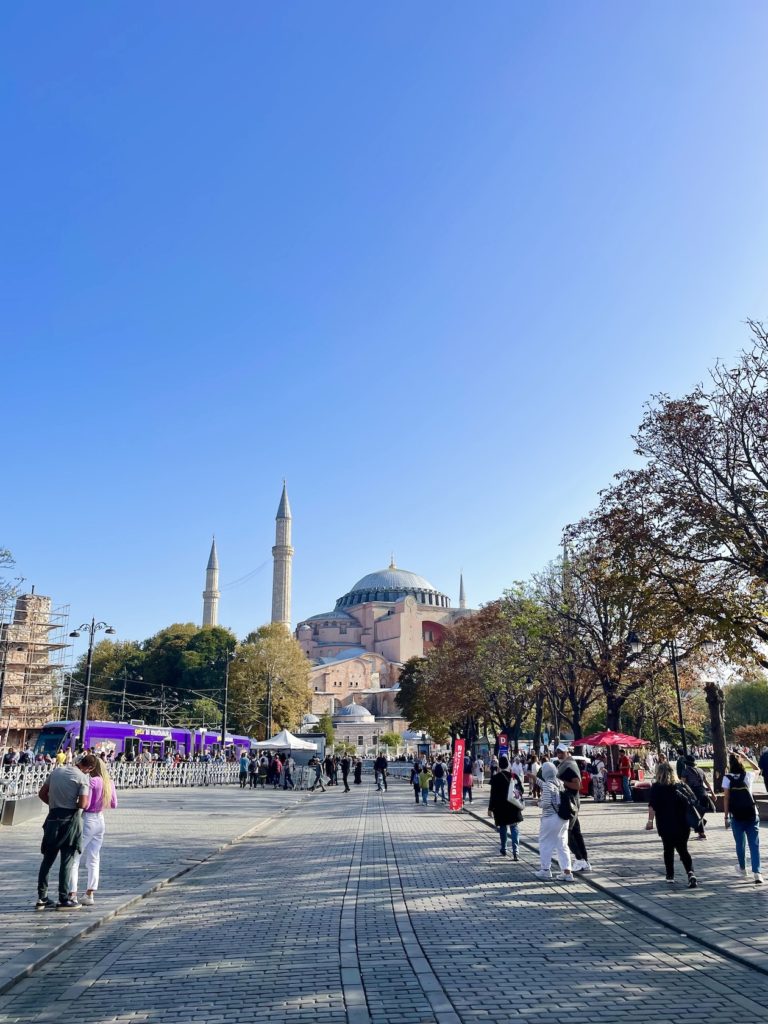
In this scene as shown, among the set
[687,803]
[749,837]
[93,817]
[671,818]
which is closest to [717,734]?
[749,837]

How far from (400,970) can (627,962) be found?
5.84 ft

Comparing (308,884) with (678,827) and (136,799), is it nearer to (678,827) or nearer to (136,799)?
(678,827)

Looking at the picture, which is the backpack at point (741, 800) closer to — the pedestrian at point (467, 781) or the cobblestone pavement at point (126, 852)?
the cobblestone pavement at point (126, 852)

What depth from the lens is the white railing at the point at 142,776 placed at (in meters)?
21.8

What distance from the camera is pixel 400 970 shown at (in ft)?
19.1

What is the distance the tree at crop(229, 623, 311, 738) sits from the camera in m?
61.5

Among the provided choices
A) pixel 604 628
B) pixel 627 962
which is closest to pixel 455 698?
pixel 604 628

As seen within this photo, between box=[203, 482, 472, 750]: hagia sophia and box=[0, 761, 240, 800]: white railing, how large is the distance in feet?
179

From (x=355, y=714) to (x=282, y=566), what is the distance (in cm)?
2166

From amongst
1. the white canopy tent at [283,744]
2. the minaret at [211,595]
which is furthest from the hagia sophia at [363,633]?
the white canopy tent at [283,744]

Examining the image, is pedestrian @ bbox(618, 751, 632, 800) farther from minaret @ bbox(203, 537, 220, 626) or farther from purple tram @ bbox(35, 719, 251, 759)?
minaret @ bbox(203, 537, 220, 626)

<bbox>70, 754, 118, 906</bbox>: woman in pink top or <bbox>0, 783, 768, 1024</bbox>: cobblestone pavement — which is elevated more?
<bbox>70, 754, 118, 906</bbox>: woman in pink top

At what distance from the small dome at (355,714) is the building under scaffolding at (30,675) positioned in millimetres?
51860

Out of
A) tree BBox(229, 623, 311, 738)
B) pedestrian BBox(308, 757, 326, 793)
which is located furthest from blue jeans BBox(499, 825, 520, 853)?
tree BBox(229, 623, 311, 738)
